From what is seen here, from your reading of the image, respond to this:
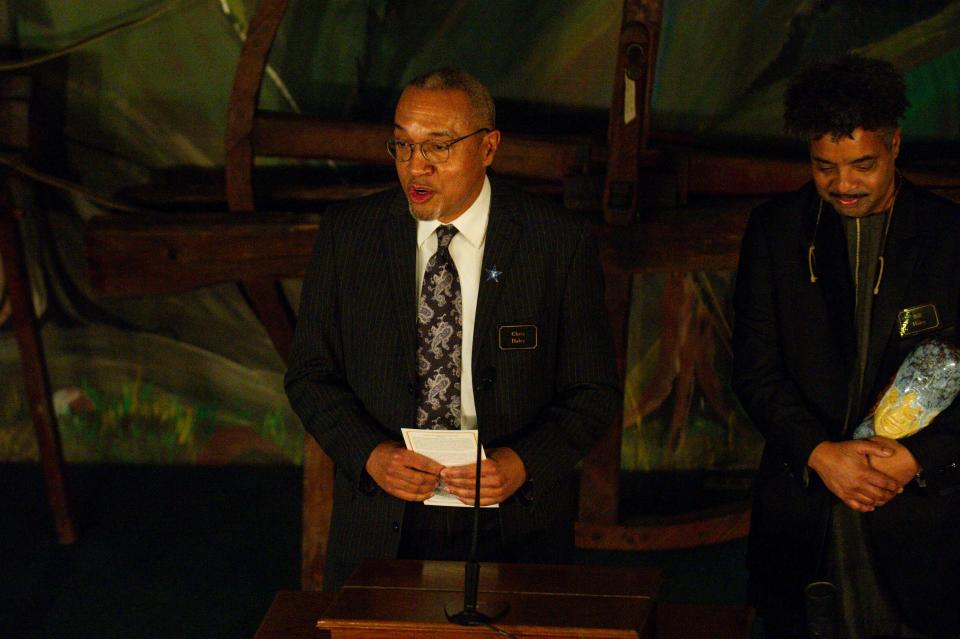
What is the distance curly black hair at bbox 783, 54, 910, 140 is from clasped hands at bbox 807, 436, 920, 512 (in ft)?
2.19

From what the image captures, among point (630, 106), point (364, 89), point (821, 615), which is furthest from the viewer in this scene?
point (364, 89)

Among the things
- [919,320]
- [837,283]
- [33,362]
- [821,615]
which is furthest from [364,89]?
[821,615]

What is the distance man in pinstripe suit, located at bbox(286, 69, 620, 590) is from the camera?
2928 mm

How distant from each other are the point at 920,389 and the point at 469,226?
104 cm

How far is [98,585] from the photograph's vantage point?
4.81 meters

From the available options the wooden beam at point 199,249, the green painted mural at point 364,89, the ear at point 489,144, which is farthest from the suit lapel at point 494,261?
the green painted mural at point 364,89

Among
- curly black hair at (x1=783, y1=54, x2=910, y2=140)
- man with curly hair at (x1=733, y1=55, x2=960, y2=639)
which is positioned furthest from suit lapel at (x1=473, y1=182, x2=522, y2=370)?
curly black hair at (x1=783, y1=54, x2=910, y2=140)

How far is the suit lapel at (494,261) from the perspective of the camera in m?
2.95

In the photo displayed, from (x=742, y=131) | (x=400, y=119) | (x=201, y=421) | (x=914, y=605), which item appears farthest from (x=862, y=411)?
(x=201, y=421)

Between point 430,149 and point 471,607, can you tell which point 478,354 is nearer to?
point 430,149

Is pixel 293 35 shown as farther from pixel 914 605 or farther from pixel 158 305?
pixel 914 605

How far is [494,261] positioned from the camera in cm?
299

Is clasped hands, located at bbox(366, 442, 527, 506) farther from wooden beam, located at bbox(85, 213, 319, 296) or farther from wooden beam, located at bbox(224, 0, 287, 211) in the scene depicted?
wooden beam, located at bbox(224, 0, 287, 211)

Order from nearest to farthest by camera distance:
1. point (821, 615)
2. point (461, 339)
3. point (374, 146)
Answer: point (821, 615)
point (461, 339)
point (374, 146)
